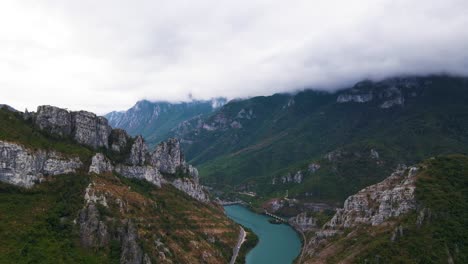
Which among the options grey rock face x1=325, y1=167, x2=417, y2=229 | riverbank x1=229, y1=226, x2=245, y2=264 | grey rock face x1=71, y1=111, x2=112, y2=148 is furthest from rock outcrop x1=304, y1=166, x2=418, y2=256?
grey rock face x1=71, y1=111, x2=112, y2=148

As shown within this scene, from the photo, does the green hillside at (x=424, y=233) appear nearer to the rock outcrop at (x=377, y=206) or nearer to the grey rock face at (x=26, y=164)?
the rock outcrop at (x=377, y=206)

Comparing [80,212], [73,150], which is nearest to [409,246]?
[80,212]

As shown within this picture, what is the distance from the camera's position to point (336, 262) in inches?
5413

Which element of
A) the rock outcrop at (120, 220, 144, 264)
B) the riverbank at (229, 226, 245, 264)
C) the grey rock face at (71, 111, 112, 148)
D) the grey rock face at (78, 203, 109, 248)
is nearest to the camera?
the grey rock face at (78, 203, 109, 248)

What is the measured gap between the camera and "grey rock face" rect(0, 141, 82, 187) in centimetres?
12681

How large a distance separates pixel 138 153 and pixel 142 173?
31.8 ft

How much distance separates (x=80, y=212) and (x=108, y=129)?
59.5 meters

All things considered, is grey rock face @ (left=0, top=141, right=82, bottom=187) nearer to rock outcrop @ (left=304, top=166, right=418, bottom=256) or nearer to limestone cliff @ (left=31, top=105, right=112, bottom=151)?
limestone cliff @ (left=31, top=105, right=112, bottom=151)

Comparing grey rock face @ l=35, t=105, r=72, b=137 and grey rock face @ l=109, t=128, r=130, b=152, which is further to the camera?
grey rock face @ l=109, t=128, r=130, b=152

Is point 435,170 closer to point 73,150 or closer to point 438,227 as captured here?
point 438,227

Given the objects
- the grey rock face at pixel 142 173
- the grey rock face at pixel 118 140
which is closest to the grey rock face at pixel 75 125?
the grey rock face at pixel 118 140

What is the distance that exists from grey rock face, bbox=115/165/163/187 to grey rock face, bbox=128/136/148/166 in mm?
3297

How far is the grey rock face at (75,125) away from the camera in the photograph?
15075cm

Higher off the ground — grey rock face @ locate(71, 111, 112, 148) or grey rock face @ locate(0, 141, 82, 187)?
grey rock face @ locate(71, 111, 112, 148)
